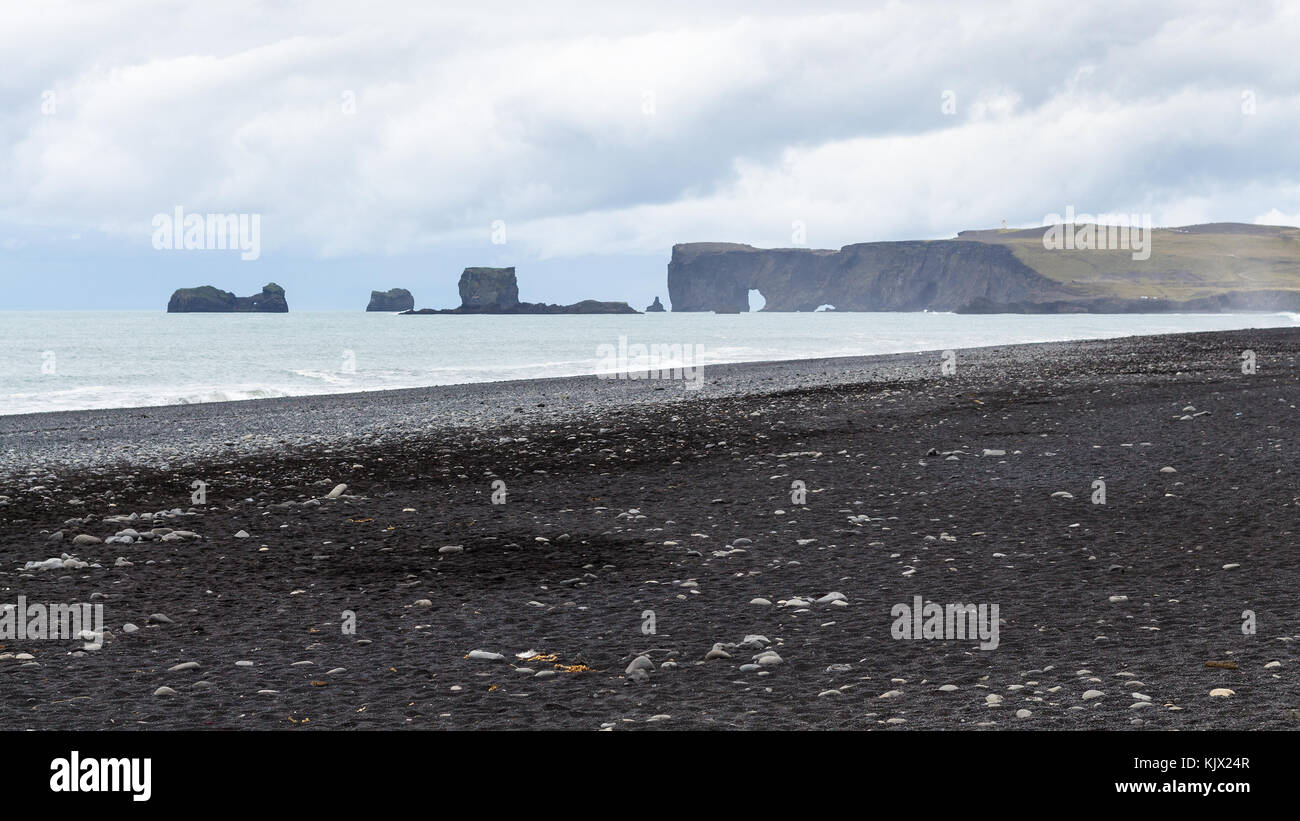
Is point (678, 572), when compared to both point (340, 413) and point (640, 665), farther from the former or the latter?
point (340, 413)

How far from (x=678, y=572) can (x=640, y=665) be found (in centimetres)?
321

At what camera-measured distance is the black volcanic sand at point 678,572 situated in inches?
277

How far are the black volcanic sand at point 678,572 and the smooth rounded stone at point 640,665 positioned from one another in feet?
0.30

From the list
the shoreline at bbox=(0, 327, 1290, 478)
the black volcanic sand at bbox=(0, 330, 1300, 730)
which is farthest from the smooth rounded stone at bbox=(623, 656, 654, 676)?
the shoreline at bbox=(0, 327, 1290, 478)

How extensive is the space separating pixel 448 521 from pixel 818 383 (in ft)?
83.9

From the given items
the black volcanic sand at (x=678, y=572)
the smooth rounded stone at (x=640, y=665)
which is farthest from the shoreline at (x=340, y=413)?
the smooth rounded stone at (x=640, y=665)

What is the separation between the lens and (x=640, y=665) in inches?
307

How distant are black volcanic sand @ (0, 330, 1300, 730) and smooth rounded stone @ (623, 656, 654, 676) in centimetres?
9

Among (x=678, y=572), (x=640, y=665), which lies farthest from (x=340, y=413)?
(x=640, y=665)

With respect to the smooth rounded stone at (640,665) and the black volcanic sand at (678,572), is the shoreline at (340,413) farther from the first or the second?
the smooth rounded stone at (640,665)

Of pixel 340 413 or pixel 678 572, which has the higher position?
pixel 340 413

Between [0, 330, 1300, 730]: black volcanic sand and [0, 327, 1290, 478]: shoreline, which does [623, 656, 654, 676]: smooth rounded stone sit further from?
[0, 327, 1290, 478]: shoreline

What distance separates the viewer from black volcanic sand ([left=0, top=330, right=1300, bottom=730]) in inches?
277
